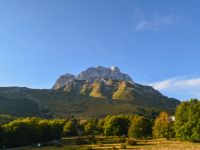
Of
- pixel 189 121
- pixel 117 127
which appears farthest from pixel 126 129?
pixel 189 121

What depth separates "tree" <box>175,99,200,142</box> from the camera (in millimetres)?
118188

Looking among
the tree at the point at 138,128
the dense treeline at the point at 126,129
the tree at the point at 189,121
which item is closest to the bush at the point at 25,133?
the dense treeline at the point at 126,129

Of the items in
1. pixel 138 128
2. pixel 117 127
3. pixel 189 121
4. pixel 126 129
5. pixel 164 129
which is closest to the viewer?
pixel 189 121

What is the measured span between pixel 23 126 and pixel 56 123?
41.2 m

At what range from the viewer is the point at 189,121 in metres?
122

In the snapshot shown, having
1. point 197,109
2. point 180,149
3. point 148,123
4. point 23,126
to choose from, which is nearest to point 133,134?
point 148,123

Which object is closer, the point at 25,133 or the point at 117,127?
the point at 25,133

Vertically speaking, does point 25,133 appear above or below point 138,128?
below

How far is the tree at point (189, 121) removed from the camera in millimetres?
118188

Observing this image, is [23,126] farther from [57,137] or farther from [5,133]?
[57,137]

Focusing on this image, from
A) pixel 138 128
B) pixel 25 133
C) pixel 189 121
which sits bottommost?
pixel 25 133

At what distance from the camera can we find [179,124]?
128 m

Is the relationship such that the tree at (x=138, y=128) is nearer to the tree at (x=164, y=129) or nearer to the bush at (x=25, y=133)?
the tree at (x=164, y=129)

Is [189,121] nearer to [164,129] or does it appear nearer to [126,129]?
[164,129]
